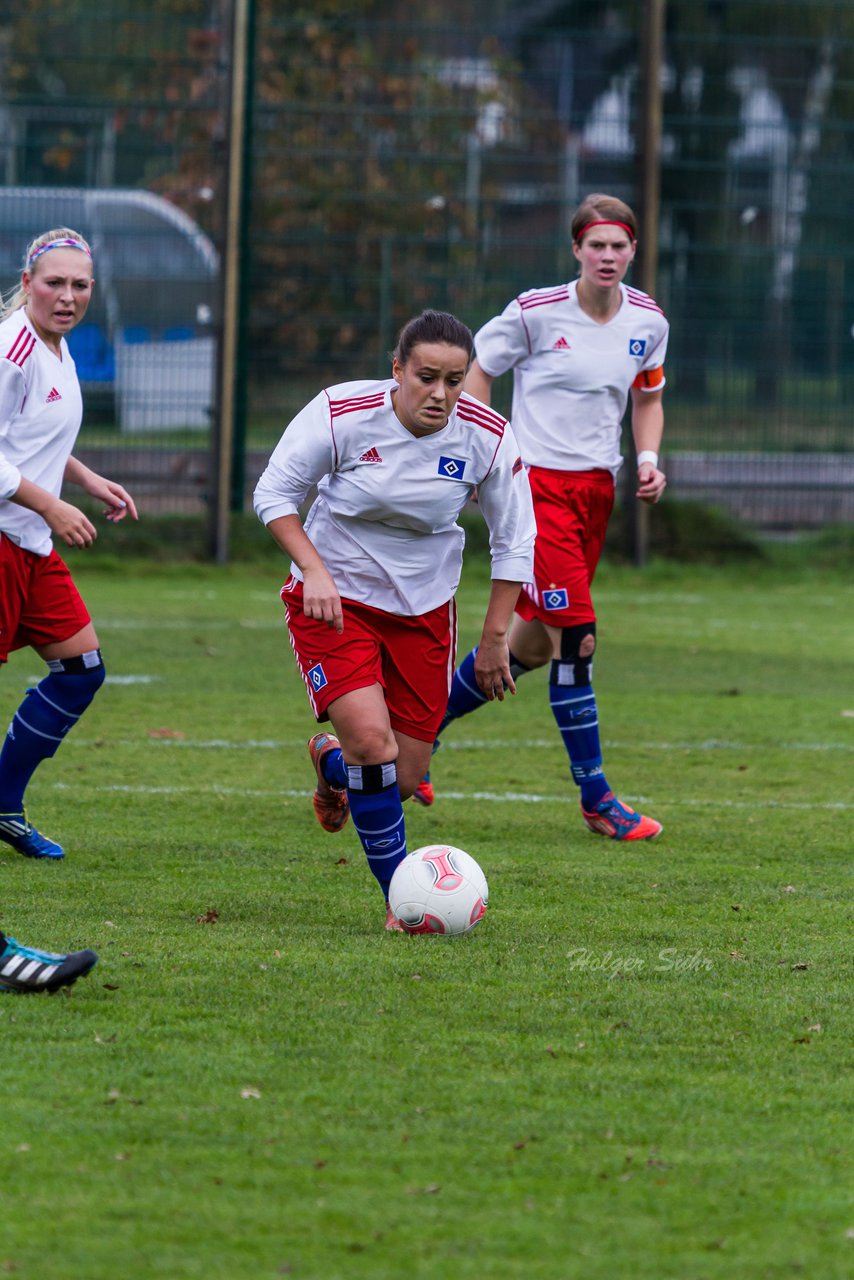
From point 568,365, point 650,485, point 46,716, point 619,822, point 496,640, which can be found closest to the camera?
point 496,640

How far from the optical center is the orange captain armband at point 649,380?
7129 millimetres

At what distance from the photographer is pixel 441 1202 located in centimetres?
322

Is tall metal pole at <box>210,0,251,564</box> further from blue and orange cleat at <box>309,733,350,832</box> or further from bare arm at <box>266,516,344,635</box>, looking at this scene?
bare arm at <box>266,516,344,635</box>

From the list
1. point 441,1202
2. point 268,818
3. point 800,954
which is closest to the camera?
point 441,1202

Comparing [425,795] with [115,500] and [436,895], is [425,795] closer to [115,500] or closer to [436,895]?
[115,500]

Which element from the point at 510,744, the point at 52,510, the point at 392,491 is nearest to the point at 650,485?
the point at 392,491

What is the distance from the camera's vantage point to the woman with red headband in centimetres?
677

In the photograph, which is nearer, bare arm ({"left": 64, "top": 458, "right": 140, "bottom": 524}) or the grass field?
the grass field

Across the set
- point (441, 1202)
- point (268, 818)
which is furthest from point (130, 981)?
point (268, 818)

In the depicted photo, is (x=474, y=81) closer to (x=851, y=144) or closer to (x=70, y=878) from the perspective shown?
(x=851, y=144)

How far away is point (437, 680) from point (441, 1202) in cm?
240

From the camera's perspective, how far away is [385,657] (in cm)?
538

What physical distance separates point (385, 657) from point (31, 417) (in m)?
1.42

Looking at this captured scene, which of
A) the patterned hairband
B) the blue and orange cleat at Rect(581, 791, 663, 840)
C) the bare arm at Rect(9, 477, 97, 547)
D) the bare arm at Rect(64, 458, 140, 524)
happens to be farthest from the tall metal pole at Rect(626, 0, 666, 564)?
the bare arm at Rect(9, 477, 97, 547)
